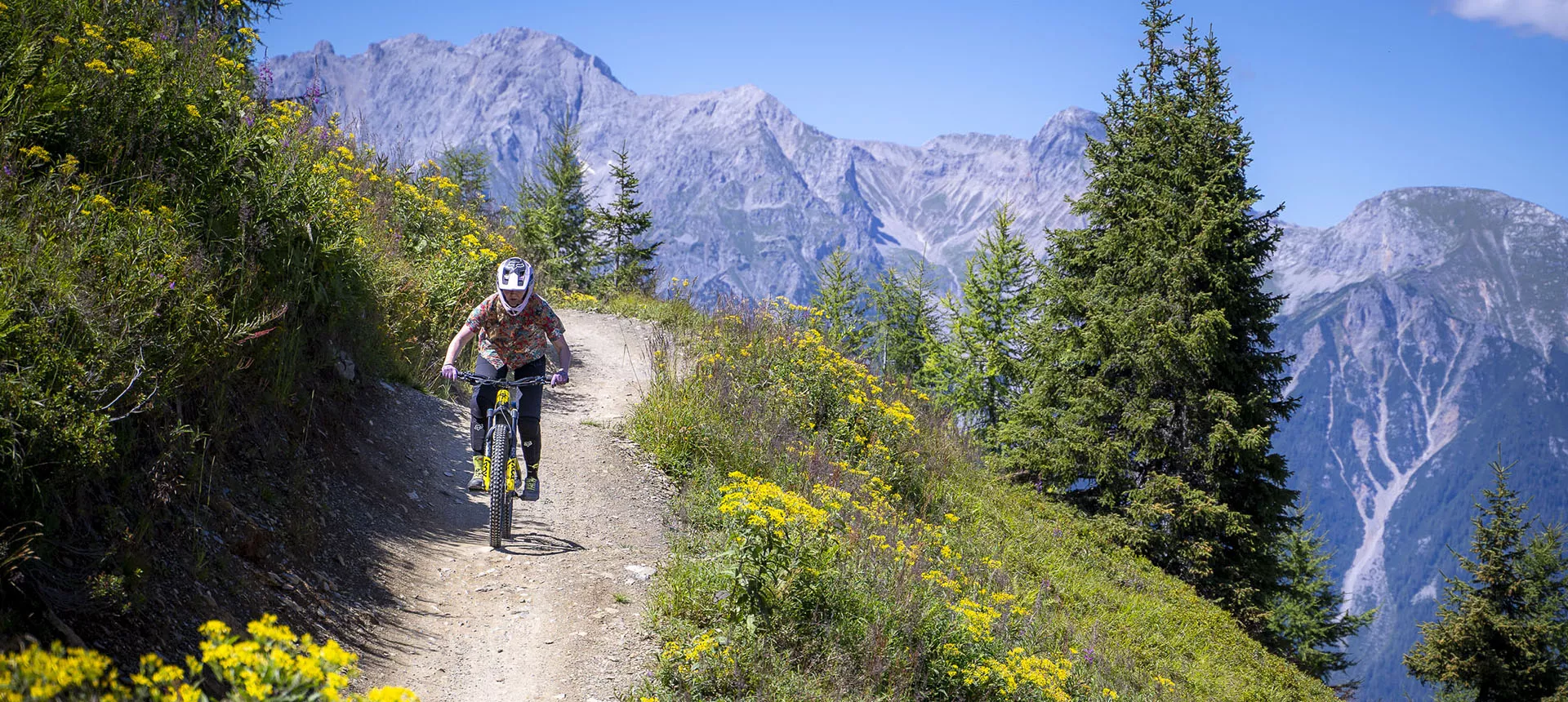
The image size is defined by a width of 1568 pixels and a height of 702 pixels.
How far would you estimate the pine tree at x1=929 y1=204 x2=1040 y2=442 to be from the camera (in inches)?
952

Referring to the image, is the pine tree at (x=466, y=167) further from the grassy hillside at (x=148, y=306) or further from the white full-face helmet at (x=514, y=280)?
the white full-face helmet at (x=514, y=280)

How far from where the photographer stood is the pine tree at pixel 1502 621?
81.6 feet

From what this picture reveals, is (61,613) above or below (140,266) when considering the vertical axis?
below

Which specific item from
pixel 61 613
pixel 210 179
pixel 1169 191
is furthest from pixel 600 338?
pixel 61 613

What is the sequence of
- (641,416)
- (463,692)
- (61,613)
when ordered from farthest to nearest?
(641,416), (463,692), (61,613)

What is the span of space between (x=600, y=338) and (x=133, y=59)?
427 inches

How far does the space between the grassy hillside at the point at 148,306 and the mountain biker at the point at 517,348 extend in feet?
4.46

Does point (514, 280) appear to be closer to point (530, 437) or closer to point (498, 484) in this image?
point (530, 437)

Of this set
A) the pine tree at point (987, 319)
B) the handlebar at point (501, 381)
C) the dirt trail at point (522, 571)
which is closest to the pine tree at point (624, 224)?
the pine tree at point (987, 319)

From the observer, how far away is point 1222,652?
11680 millimetres

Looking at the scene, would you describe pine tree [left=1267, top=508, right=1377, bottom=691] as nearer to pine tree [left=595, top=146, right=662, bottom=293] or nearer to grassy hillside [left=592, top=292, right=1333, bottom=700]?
grassy hillside [left=592, top=292, right=1333, bottom=700]

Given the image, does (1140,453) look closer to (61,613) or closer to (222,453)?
(222,453)

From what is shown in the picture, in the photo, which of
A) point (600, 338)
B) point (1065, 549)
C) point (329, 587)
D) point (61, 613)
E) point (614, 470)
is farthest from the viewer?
point (600, 338)

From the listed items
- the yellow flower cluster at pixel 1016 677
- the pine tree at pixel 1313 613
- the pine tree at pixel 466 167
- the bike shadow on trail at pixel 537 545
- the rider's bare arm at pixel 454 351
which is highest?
the pine tree at pixel 466 167
